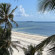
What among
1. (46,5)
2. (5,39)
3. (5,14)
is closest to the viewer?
(46,5)

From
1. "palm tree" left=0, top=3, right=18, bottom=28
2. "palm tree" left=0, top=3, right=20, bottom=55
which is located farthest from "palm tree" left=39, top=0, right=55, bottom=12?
"palm tree" left=0, top=3, right=18, bottom=28

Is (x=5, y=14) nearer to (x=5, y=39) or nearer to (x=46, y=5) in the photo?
(x=5, y=39)

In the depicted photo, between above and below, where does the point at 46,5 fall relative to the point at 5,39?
above

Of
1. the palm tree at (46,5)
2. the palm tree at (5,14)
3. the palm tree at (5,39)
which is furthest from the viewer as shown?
the palm tree at (5,14)

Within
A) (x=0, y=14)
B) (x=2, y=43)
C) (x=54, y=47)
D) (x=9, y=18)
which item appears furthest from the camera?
(x=9, y=18)

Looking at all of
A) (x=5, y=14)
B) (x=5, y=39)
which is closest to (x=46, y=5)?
(x=5, y=39)

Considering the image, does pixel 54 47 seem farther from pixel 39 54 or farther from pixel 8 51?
pixel 39 54

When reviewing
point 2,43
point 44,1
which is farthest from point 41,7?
point 2,43

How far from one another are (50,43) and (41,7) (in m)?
1.54

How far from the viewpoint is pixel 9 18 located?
10562 mm

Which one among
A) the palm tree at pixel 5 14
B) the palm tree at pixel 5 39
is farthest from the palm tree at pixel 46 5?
the palm tree at pixel 5 14

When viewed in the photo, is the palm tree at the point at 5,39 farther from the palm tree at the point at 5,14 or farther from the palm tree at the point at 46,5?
the palm tree at the point at 46,5

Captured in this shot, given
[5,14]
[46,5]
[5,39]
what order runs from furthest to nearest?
[5,14], [5,39], [46,5]

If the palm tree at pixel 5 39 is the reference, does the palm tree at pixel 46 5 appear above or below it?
above
